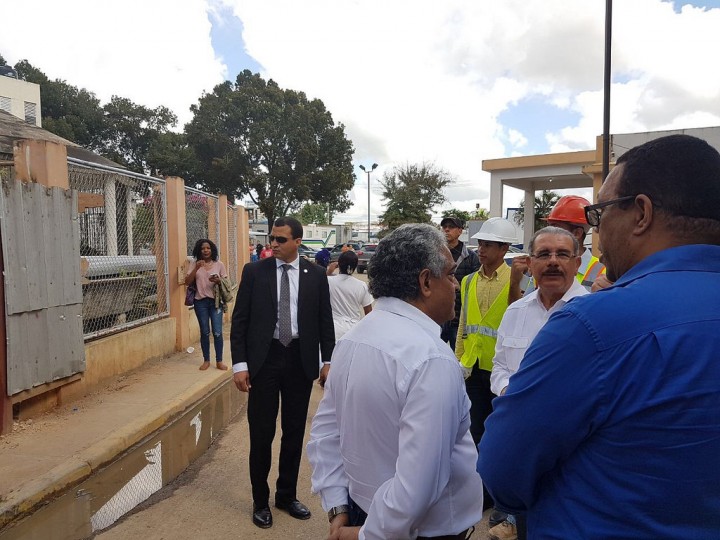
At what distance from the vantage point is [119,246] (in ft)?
25.6

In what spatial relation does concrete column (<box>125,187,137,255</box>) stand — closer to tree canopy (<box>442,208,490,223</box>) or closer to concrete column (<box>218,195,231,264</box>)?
concrete column (<box>218,195,231,264</box>)

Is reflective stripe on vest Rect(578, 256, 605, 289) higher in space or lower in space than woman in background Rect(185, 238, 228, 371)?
higher

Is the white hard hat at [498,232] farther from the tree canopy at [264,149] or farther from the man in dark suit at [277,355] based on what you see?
the tree canopy at [264,149]

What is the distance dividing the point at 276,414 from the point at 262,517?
0.66 meters

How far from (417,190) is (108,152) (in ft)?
79.6

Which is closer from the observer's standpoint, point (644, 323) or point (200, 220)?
point (644, 323)

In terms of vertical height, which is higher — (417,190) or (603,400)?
(417,190)

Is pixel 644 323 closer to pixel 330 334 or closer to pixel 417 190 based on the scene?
pixel 330 334

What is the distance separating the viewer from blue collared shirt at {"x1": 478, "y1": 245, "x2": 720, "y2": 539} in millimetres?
985

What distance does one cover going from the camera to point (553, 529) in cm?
113

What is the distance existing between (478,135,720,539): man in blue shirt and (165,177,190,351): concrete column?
835cm

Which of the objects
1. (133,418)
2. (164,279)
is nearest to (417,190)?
(164,279)

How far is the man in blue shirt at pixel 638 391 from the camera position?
988 mm

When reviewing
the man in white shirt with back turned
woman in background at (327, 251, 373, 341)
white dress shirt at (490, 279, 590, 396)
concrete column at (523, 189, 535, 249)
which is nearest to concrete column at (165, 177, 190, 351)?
woman in background at (327, 251, 373, 341)
